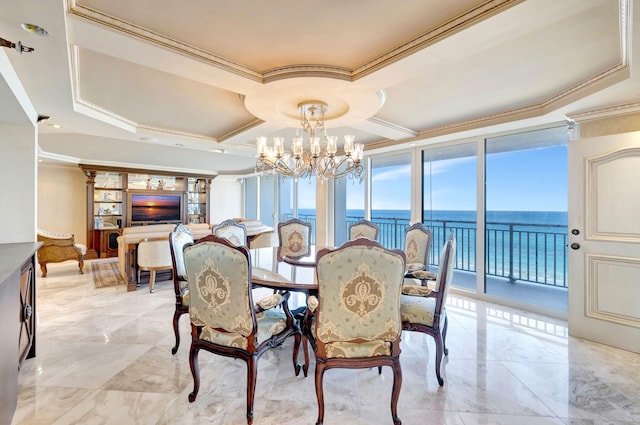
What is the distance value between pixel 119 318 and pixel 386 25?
3.90 meters

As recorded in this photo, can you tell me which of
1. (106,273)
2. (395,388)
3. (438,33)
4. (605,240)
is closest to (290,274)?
(395,388)

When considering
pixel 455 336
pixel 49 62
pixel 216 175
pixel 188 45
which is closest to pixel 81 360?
pixel 49 62

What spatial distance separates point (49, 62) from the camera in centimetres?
191

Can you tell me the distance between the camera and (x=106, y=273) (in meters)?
5.30

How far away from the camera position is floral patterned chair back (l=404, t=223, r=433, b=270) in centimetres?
336

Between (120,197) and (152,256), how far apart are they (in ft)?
13.7

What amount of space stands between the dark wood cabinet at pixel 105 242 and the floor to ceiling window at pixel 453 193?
23.5ft

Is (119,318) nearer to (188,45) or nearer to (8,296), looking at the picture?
(8,296)

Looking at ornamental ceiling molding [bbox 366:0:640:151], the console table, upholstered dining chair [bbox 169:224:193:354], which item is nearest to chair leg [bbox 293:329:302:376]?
upholstered dining chair [bbox 169:224:193:354]

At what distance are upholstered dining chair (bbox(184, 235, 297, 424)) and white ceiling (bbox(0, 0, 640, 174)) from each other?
4.21 ft

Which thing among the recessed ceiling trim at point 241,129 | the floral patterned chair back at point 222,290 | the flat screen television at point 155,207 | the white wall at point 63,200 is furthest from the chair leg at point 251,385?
the white wall at point 63,200

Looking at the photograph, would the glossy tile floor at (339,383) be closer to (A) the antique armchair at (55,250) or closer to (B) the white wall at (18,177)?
(B) the white wall at (18,177)

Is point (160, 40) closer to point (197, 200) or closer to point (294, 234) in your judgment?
point (294, 234)

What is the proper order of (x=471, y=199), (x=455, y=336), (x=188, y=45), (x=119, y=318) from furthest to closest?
(x=471, y=199) < (x=119, y=318) < (x=455, y=336) < (x=188, y=45)
